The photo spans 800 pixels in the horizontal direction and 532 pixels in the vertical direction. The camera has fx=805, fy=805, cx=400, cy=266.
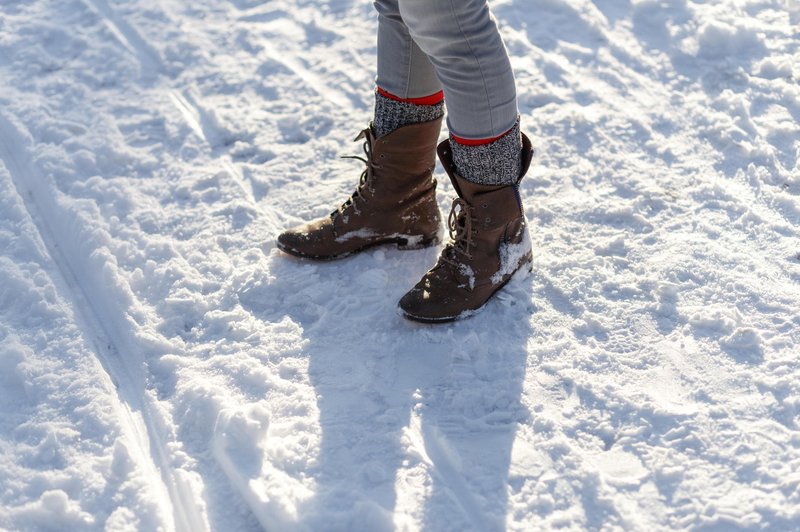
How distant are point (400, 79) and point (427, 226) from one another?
15.7 inches

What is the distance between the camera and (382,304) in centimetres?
198

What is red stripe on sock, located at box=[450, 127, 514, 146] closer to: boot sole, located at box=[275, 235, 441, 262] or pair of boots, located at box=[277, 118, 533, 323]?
pair of boots, located at box=[277, 118, 533, 323]

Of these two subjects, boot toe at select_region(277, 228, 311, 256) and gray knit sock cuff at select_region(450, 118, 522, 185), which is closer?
gray knit sock cuff at select_region(450, 118, 522, 185)

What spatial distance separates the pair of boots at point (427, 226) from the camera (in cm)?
187

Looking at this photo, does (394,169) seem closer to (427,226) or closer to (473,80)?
(427,226)

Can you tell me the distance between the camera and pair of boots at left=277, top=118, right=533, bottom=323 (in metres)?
1.87

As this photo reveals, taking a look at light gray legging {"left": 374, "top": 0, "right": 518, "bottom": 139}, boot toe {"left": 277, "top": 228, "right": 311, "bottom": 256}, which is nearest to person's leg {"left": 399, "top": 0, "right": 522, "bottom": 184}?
light gray legging {"left": 374, "top": 0, "right": 518, "bottom": 139}

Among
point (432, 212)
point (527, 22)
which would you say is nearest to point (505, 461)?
point (432, 212)

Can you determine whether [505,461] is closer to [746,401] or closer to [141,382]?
[746,401]

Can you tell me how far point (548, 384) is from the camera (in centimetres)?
174

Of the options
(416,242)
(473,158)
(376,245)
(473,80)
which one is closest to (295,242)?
(376,245)

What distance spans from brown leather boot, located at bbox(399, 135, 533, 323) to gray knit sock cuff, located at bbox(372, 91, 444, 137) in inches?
5.4

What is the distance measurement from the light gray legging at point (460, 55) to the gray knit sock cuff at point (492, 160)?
0.10 ft

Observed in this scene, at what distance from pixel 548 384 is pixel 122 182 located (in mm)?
1438
